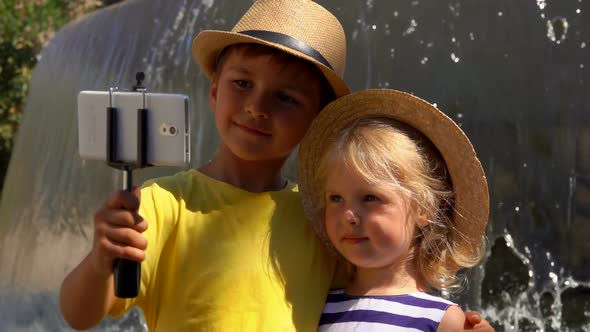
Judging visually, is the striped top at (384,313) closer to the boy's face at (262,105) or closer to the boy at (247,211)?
the boy at (247,211)

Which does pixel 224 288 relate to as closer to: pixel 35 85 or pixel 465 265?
pixel 465 265

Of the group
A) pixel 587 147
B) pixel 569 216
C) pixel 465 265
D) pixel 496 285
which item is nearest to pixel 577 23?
pixel 587 147

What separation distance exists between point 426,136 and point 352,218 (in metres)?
0.24

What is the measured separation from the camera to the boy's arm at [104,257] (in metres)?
1.78

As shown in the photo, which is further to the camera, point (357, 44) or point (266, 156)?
point (357, 44)

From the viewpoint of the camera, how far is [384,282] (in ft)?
7.31

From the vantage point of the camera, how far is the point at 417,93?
4.36 meters

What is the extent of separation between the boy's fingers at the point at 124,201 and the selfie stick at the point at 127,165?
1cm

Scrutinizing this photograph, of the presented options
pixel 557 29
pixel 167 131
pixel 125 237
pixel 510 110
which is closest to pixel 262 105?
pixel 167 131

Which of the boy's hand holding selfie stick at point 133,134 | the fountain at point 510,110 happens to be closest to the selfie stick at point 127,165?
the boy's hand holding selfie stick at point 133,134

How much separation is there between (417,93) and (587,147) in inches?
26.6

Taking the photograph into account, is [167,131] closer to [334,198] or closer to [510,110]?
[334,198]

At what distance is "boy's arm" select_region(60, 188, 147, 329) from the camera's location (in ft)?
5.85

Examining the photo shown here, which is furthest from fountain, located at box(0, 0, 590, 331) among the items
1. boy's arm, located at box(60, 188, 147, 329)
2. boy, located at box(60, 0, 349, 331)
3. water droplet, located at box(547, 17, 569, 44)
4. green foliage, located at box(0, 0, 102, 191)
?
green foliage, located at box(0, 0, 102, 191)
